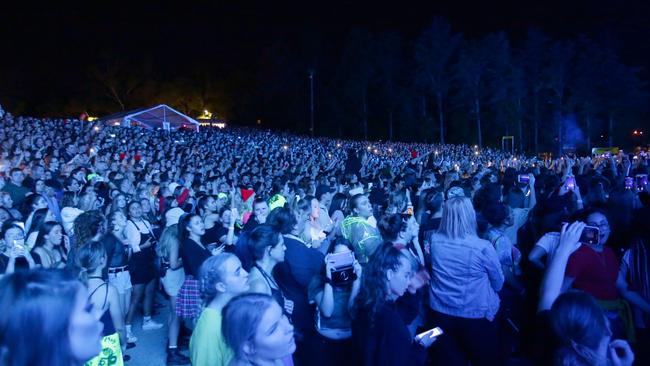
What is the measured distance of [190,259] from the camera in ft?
16.5

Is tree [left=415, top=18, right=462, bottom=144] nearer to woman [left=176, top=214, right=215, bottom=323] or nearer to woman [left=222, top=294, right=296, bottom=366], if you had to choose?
woman [left=176, top=214, right=215, bottom=323]

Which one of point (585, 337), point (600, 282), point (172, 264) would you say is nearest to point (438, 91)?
point (172, 264)

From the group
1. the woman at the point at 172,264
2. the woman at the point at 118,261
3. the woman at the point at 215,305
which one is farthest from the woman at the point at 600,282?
the woman at the point at 118,261

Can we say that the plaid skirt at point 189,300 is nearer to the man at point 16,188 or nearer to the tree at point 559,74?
the man at point 16,188

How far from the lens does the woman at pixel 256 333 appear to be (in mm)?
2184

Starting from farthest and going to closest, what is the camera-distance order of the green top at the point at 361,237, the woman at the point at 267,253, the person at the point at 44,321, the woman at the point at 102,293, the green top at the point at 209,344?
the green top at the point at 361,237
the woman at the point at 267,253
the woman at the point at 102,293
the green top at the point at 209,344
the person at the point at 44,321

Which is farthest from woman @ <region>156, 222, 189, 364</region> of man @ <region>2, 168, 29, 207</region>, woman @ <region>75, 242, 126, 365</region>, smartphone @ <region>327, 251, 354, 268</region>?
man @ <region>2, 168, 29, 207</region>

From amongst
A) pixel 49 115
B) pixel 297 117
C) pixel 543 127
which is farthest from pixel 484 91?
pixel 49 115

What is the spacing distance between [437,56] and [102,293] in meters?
43.0

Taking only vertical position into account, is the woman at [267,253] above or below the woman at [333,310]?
above

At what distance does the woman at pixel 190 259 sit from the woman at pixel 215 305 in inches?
61.0

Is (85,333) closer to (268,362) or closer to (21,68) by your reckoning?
(268,362)

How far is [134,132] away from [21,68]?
133 ft

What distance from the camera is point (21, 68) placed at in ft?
184
